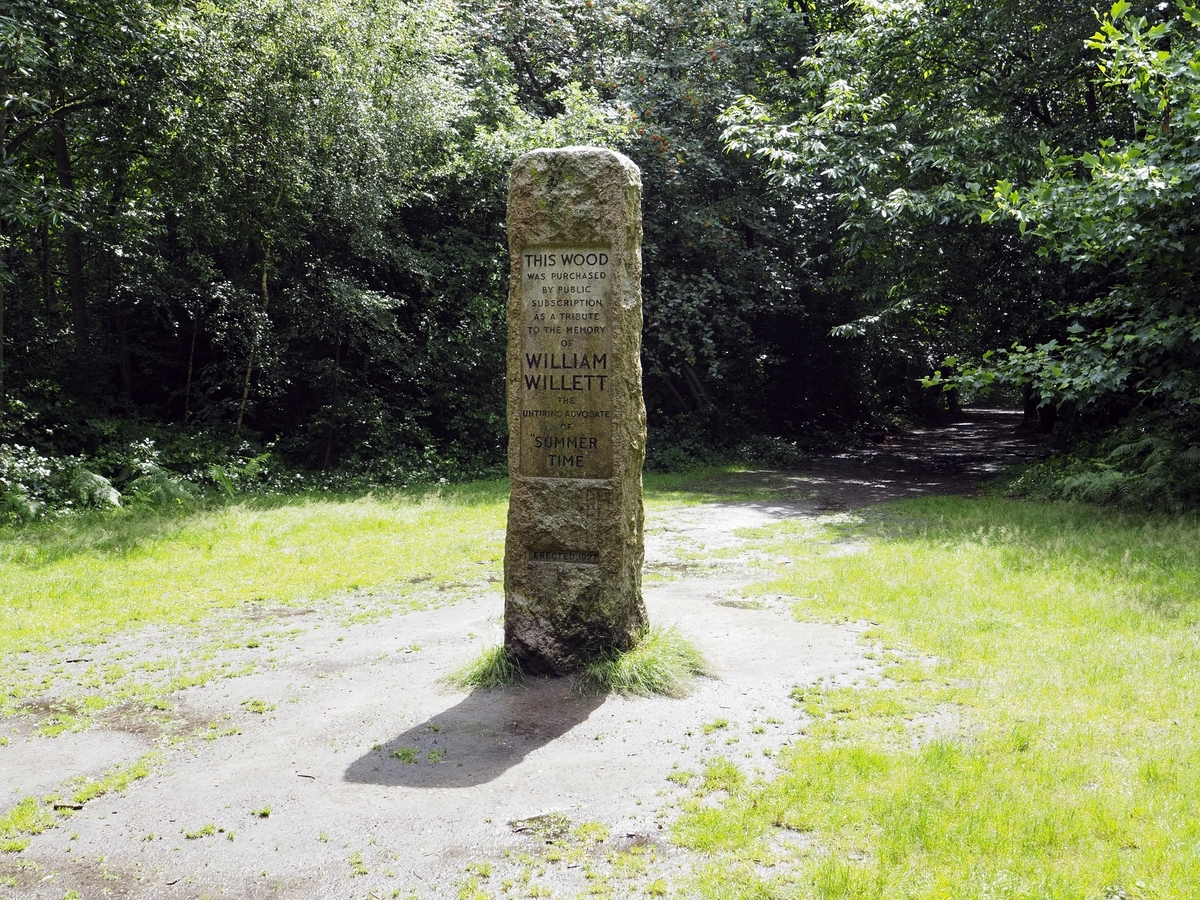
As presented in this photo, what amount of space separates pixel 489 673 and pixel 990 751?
281cm

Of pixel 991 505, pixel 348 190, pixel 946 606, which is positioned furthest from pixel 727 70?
pixel 946 606

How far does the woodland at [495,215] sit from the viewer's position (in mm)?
11008

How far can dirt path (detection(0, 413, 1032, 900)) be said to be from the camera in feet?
12.0

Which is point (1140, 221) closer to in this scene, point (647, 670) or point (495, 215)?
point (647, 670)

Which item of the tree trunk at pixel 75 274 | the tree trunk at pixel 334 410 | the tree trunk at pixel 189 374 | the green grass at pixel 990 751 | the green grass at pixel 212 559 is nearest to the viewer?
the green grass at pixel 990 751

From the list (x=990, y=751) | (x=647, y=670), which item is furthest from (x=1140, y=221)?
(x=647, y=670)

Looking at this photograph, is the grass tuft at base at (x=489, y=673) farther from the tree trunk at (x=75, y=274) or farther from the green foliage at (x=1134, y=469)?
the tree trunk at (x=75, y=274)

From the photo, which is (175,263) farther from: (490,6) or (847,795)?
(847,795)

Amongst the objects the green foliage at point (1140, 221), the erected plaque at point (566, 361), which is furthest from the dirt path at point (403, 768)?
the green foliage at point (1140, 221)

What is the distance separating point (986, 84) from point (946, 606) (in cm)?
1087

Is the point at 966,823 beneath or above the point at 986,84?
beneath

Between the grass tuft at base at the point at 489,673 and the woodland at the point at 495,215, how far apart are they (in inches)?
298

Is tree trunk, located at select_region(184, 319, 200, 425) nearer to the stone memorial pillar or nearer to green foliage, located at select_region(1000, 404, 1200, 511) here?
the stone memorial pillar

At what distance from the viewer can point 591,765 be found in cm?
461
